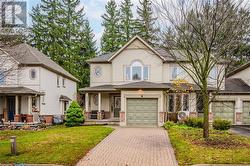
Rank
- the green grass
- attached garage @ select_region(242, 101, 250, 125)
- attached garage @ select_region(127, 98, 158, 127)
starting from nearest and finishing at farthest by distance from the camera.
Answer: the green grass < attached garage @ select_region(127, 98, 158, 127) < attached garage @ select_region(242, 101, 250, 125)

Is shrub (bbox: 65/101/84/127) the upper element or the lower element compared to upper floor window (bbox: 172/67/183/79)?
lower

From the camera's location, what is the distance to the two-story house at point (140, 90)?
2844 centimetres

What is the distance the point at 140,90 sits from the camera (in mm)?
28422

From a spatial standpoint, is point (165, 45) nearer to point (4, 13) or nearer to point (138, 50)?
point (4, 13)

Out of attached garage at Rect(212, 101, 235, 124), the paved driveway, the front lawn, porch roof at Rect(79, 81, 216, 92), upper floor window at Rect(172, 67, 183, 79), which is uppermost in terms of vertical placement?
upper floor window at Rect(172, 67, 183, 79)

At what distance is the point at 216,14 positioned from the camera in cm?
1620

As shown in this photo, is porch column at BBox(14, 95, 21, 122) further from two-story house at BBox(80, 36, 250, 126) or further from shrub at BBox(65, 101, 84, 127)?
two-story house at BBox(80, 36, 250, 126)

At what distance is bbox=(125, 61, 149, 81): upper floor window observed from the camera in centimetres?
3197

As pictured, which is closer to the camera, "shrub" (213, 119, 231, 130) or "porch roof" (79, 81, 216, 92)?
"shrub" (213, 119, 231, 130)

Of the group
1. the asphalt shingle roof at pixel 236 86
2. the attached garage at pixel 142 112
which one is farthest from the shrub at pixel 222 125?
the asphalt shingle roof at pixel 236 86

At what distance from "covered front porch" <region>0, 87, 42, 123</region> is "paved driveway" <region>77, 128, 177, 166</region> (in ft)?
50.6

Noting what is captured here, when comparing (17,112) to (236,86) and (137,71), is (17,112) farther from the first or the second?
(236,86)

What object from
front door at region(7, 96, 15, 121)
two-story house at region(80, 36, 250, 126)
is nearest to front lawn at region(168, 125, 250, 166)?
two-story house at region(80, 36, 250, 126)

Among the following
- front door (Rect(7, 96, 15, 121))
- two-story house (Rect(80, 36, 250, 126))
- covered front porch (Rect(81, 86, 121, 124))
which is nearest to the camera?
two-story house (Rect(80, 36, 250, 126))
